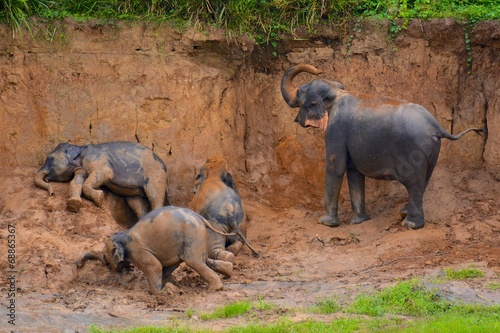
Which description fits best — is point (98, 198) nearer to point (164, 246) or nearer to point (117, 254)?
point (117, 254)

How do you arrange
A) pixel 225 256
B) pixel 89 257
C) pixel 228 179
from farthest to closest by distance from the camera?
pixel 228 179, pixel 225 256, pixel 89 257

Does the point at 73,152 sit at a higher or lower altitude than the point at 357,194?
higher

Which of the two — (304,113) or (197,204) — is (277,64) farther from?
(197,204)

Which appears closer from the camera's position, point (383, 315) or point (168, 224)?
point (383, 315)

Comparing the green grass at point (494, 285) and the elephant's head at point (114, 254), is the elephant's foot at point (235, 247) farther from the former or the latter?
the green grass at point (494, 285)

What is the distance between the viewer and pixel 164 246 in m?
12.1

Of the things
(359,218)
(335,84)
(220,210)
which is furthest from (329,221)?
(335,84)

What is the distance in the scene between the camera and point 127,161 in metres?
15.0

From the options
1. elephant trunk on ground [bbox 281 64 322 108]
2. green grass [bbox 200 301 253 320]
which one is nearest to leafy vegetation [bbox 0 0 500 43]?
elephant trunk on ground [bbox 281 64 322 108]

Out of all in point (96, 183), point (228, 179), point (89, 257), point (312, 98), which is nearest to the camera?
point (89, 257)

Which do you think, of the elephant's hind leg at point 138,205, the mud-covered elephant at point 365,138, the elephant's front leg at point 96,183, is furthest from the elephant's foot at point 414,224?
the elephant's front leg at point 96,183

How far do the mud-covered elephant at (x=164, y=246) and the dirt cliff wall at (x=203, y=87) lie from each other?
3433 millimetres

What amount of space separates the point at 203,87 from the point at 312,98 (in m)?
1.72

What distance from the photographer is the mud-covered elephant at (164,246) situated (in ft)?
39.8
